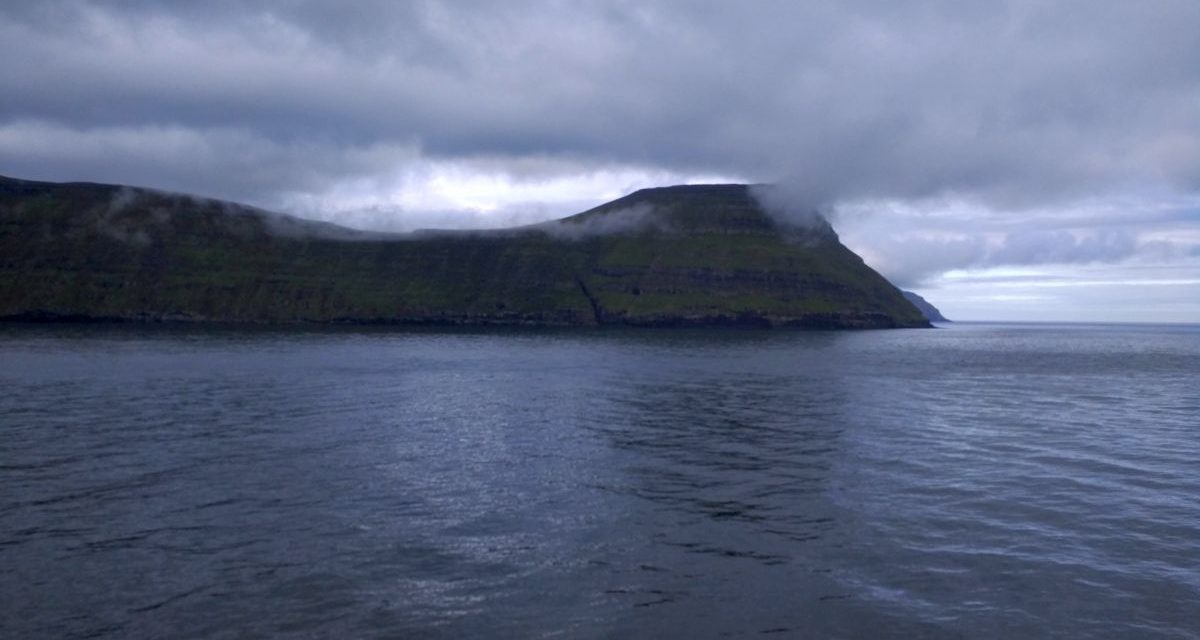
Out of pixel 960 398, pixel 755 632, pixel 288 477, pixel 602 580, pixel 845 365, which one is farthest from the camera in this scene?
pixel 845 365

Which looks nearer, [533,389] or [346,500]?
[346,500]

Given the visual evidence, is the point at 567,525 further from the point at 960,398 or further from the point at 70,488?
the point at 960,398

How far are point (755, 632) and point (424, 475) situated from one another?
55.5 ft

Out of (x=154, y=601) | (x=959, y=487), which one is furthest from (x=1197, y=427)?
(x=154, y=601)

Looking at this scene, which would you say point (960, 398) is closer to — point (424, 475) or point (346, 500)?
point (424, 475)

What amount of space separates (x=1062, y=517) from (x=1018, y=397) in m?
40.8

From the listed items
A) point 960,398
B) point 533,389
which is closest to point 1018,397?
point 960,398

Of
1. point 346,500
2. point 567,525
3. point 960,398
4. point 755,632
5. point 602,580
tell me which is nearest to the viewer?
point 755,632

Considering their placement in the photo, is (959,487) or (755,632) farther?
(959,487)

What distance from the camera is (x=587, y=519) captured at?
25.1 metres

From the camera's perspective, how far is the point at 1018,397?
208 feet

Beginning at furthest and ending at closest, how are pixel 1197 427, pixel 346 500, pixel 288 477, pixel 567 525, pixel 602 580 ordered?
pixel 1197 427 < pixel 288 477 < pixel 346 500 < pixel 567 525 < pixel 602 580

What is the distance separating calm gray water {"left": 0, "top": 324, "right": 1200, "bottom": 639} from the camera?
688 inches

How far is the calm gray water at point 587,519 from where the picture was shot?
17.5m
